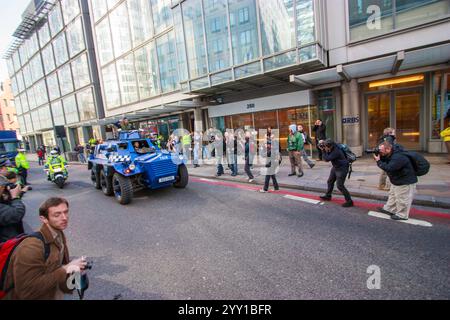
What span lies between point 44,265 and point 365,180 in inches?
301

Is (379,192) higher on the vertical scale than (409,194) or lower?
lower

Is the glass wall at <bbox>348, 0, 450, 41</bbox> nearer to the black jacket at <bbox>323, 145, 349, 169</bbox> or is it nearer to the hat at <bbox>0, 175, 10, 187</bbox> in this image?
the black jacket at <bbox>323, 145, 349, 169</bbox>

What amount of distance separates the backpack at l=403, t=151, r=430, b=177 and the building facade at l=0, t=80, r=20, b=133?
68774mm

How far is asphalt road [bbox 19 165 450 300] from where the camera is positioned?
111 inches

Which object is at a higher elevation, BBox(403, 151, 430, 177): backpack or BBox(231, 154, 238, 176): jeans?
BBox(403, 151, 430, 177): backpack

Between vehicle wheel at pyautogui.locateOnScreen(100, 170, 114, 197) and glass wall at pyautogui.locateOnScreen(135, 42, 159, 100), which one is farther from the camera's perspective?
glass wall at pyautogui.locateOnScreen(135, 42, 159, 100)

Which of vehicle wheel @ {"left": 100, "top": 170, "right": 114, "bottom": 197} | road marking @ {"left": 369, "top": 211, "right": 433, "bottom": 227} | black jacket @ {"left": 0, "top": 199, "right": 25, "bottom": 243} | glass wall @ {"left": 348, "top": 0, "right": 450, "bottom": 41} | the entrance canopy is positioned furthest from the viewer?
glass wall @ {"left": 348, "top": 0, "right": 450, "bottom": 41}

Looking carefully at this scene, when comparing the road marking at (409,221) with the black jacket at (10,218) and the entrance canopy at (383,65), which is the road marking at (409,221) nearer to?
the entrance canopy at (383,65)

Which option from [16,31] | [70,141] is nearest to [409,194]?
[70,141]

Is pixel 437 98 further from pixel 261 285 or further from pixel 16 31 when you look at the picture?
pixel 16 31

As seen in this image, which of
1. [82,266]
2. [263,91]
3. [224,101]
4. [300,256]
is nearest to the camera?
[82,266]

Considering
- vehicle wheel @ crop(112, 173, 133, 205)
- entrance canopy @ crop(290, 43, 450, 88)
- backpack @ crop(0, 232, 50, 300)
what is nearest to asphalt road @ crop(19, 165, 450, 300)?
vehicle wheel @ crop(112, 173, 133, 205)

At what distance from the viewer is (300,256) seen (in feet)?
11.4

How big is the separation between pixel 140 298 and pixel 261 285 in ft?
5.00
